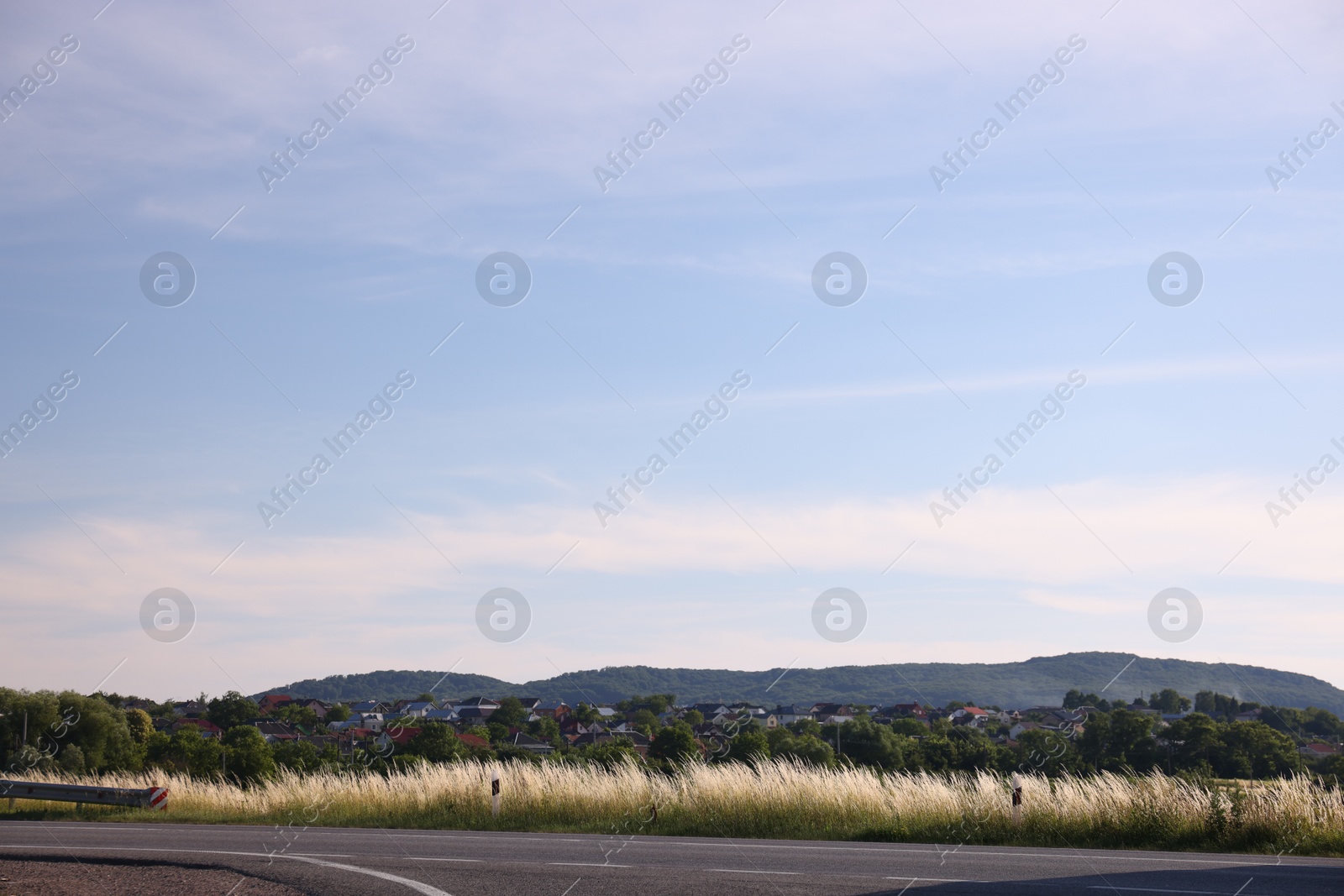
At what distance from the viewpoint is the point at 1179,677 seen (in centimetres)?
10725

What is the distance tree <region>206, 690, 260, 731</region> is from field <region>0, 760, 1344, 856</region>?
6183 cm

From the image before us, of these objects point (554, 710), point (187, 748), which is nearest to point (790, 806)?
point (187, 748)

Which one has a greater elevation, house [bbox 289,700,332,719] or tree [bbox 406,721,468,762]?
house [bbox 289,700,332,719]

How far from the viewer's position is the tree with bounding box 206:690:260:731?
79306mm

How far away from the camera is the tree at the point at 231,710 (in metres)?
79.3

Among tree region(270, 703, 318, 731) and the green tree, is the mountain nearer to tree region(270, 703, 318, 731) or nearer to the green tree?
tree region(270, 703, 318, 731)

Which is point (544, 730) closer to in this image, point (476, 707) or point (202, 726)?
point (202, 726)

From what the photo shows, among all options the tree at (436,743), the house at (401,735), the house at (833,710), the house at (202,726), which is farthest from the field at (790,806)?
the house at (833,710)

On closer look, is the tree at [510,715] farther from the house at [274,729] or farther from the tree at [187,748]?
the tree at [187,748]

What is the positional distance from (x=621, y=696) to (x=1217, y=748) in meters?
113

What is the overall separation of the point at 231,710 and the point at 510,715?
90.9ft

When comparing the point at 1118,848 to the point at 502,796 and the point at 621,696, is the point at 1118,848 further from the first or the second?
the point at 621,696

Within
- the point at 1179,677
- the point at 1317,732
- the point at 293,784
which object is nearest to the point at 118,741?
the point at 293,784

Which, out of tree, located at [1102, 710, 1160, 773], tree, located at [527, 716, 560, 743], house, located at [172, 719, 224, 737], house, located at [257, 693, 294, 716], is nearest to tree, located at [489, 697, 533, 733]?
tree, located at [527, 716, 560, 743]
